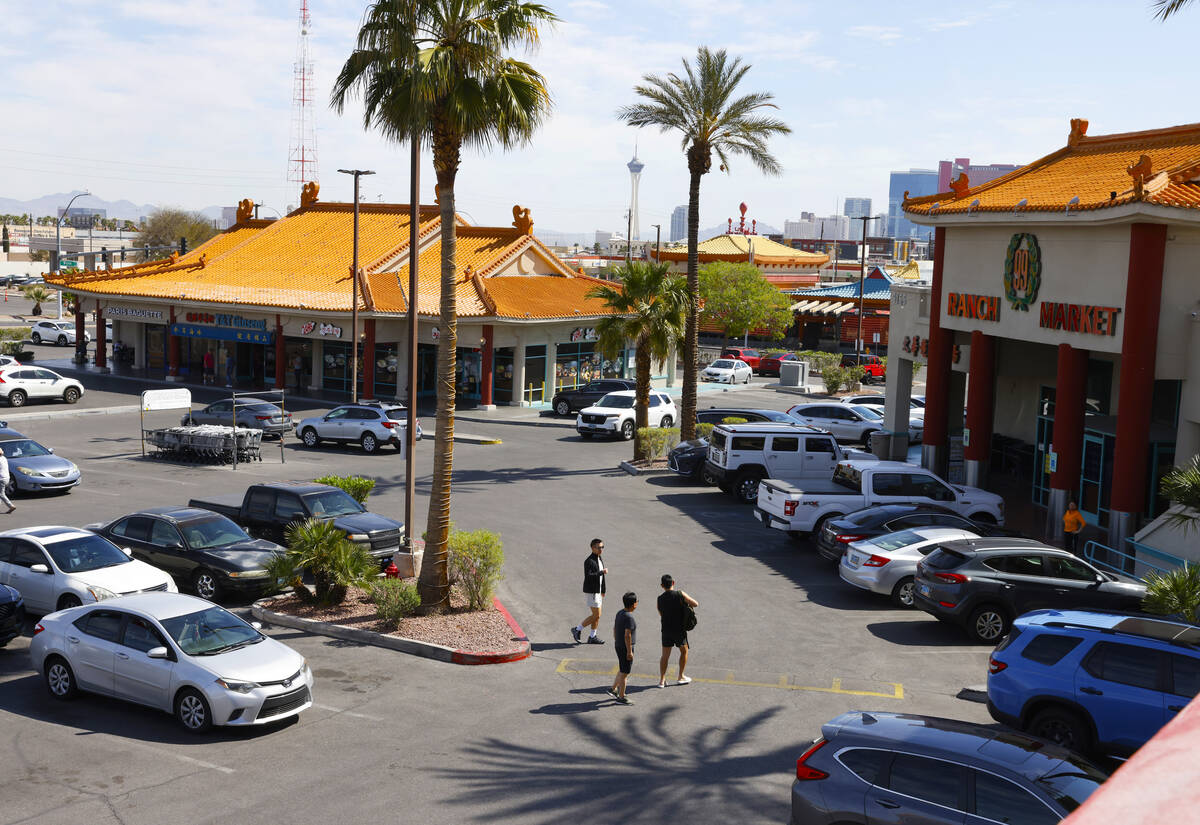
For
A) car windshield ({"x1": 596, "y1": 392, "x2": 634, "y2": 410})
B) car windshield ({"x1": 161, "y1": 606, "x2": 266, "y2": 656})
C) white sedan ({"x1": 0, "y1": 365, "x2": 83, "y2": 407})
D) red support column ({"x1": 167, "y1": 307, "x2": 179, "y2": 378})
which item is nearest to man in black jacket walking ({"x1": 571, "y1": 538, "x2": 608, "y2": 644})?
car windshield ({"x1": 161, "y1": 606, "x2": 266, "y2": 656})

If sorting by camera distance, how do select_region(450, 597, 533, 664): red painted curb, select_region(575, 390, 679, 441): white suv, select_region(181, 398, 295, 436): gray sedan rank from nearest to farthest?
select_region(450, 597, 533, 664): red painted curb
select_region(181, 398, 295, 436): gray sedan
select_region(575, 390, 679, 441): white suv

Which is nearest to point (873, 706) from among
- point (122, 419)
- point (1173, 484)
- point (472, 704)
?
point (472, 704)

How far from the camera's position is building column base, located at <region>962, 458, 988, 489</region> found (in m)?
29.5

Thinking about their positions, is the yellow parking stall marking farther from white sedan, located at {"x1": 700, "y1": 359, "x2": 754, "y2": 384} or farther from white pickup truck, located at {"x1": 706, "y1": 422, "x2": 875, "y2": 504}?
white sedan, located at {"x1": 700, "y1": 359, "x2": 754, "y2": 384}

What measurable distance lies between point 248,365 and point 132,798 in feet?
147

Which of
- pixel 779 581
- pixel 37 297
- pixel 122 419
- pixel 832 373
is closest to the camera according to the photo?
pixel 779 581

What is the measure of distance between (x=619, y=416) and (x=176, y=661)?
2760 cm

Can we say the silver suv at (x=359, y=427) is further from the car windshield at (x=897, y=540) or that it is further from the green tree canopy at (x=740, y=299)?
the green tree canopy at (x=740, y=299)

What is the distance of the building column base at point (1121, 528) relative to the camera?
23219 millimetres

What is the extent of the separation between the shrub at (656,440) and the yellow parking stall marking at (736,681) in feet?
58.7

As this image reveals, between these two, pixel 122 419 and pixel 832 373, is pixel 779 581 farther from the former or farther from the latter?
pixel 832 373

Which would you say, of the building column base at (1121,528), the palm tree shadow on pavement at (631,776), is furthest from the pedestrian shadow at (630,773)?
the building column base at (1121,528)

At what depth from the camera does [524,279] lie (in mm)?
53344

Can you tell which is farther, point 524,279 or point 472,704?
point 524,279
